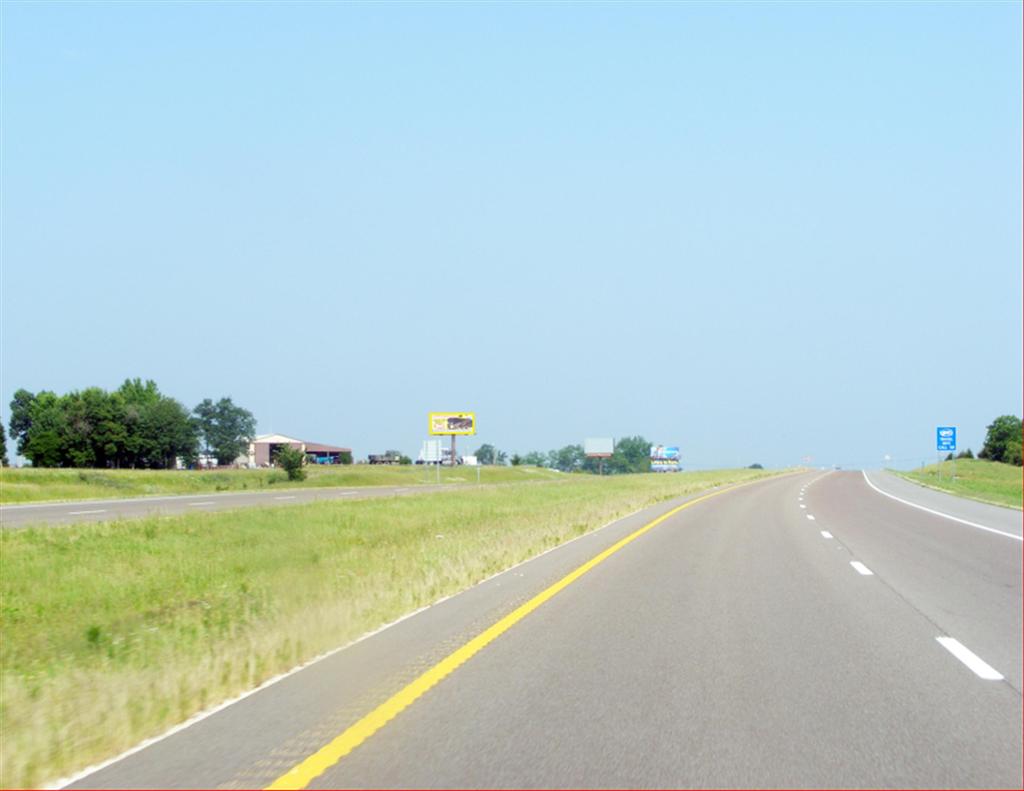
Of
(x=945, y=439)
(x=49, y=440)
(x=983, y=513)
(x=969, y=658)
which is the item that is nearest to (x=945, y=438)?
(x=945, y=439)

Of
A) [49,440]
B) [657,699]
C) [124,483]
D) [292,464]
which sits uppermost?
[49,440]

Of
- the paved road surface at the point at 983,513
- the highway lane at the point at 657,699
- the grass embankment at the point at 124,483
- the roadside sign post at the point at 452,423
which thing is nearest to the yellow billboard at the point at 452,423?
the roadside sign post at the point at 452,423

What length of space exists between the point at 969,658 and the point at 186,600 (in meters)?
11.2

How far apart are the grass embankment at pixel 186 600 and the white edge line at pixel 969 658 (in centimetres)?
573

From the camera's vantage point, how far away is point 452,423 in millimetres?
134875

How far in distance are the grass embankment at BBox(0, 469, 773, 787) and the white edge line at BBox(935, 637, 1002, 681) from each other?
5.73 m

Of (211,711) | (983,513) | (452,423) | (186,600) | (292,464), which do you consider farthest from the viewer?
(452,423)

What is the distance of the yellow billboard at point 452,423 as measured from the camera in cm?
13400

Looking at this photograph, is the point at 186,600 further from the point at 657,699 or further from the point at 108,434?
the point at 108,434

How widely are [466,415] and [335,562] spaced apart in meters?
113

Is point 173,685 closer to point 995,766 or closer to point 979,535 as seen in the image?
point 995,766

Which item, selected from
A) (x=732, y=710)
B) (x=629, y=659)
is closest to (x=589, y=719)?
(x=732, y=710)

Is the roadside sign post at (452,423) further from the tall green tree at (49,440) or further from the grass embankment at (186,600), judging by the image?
the grass embankment at (186,600)

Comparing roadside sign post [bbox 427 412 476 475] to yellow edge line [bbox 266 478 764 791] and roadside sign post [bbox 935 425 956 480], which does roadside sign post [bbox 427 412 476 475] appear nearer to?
roadside sign post [bbox 935 425 956 480]
